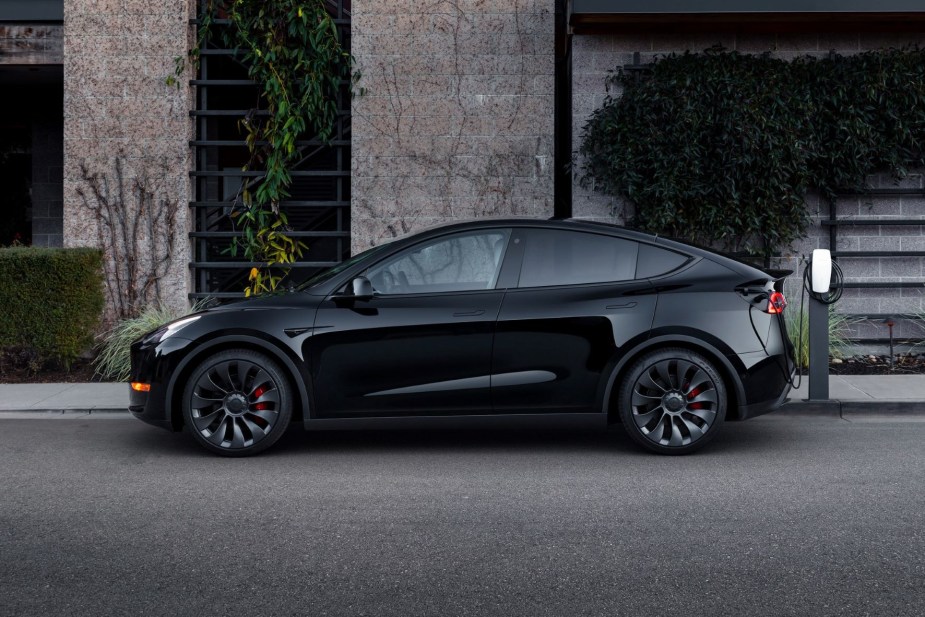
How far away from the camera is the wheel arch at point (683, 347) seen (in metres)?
6.80

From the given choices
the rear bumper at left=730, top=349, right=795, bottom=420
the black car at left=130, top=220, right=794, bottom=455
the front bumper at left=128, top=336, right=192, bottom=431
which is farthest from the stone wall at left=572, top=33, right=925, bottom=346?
the front bumper at left=128, top=336, right=192, bottom=431

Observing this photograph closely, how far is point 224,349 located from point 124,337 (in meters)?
4.93

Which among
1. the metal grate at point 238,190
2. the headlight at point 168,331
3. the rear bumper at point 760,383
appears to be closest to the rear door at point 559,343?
the rear bumper at point 760,383

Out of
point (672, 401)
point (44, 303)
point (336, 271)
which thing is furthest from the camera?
point (44, 303)

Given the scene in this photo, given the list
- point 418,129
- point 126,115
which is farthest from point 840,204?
point 126,115

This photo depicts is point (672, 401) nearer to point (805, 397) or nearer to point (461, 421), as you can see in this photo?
point (461, 421)

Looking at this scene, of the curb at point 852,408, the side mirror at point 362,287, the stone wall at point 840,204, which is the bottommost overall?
the curb at point 852,408

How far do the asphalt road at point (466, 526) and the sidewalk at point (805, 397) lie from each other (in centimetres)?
98

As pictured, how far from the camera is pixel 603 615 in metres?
3.88

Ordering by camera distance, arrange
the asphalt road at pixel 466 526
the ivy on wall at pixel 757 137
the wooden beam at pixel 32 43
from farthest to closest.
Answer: the wooden beam at pixel 32 43, the ivy on wall at pixel 757 137, the asphalt road at pixel 466 526

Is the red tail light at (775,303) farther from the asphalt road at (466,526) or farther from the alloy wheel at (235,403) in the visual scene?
the alloy wheel at (235,403)

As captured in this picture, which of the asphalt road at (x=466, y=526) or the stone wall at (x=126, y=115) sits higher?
the stone wall at (x=126, y=115)

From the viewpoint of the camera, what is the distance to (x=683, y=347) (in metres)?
6.87

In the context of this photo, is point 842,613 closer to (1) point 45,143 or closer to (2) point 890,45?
(2) point 890,45
